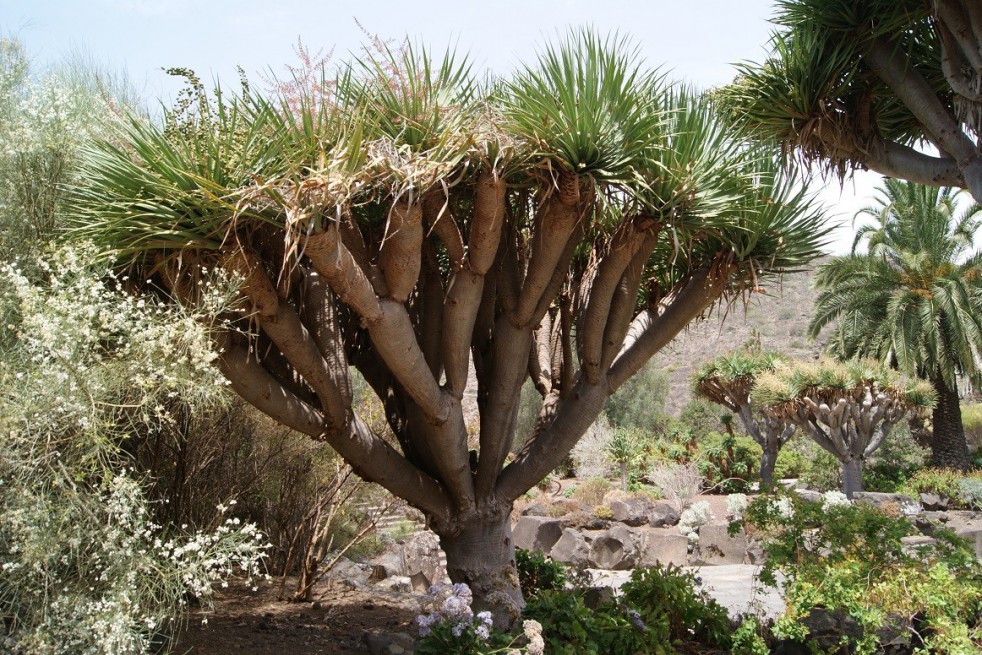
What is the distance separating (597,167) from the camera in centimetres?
482

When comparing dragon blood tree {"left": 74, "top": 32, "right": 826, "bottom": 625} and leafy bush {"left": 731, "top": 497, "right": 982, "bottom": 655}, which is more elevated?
dragon blood tree {"left": 74, "top": 32, "right": 826, "bottom": 625}

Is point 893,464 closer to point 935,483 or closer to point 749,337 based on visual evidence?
point 935,483

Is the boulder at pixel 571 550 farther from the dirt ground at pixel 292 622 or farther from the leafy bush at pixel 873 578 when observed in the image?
the leafy bush at pixel 873 578

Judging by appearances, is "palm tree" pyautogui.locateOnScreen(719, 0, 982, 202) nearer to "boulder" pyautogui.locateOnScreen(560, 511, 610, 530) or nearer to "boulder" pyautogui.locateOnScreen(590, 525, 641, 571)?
"boulder" pyautogui.locateOnScreen(590, 525, 641, 571)

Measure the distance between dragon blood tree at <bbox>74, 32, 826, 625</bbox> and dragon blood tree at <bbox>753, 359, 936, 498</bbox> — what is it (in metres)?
12.0

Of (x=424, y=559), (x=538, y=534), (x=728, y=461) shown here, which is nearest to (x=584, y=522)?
(x=538, y=534)

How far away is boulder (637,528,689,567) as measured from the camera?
1212 cm

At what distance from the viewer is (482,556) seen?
5.64 metres

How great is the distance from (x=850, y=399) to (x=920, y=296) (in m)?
3.65

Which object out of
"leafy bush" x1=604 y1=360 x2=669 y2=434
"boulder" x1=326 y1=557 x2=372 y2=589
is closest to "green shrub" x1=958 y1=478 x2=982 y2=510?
"leafy bush" x1=604 y1=360 x2=669 y2=434

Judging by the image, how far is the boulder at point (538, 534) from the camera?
1266 centimetres

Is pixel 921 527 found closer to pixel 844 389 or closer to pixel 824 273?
pixel 844 389

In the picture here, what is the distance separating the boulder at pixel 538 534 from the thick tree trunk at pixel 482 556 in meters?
6.94

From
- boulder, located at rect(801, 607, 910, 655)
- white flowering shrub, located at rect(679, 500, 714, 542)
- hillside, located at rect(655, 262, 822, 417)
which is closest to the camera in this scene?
boulder, located at rect(801, 607, 910, 655)
